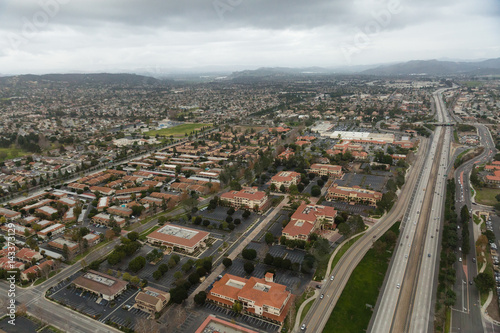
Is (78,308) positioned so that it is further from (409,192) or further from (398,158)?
(398,158)

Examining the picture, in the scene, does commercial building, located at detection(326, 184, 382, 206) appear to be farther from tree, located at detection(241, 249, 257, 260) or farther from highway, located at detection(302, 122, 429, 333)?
tree, located at detection(241, 249, 257, 260)

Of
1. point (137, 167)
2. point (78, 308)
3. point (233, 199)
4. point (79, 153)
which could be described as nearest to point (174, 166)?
point (137, 167)

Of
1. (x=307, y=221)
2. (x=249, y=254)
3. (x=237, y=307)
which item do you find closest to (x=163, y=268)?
(x=249, y=254)

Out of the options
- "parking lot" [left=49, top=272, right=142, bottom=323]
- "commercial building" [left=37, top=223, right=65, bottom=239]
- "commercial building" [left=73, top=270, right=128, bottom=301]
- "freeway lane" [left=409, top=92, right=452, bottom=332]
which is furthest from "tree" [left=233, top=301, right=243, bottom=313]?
"commercial building" [left=37, top=223, right=65, bottom=239]

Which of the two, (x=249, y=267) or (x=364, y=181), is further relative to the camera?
(x=364, y=181)

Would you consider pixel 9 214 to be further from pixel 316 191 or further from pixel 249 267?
pixel 316 191
